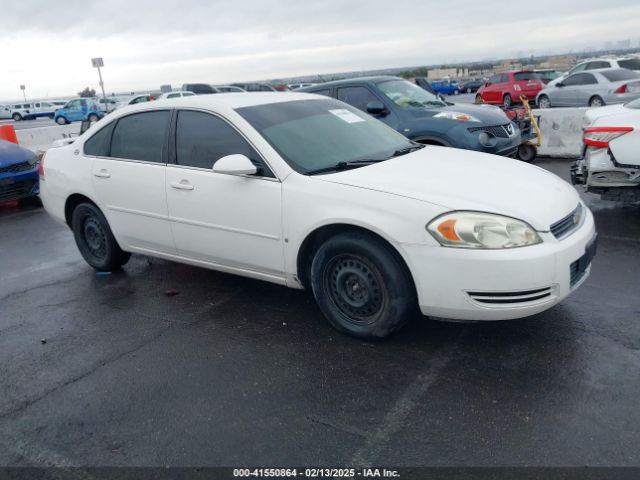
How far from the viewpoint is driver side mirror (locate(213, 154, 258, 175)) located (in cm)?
404

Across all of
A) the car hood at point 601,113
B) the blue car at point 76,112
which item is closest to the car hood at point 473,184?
the car hood at point 601,113

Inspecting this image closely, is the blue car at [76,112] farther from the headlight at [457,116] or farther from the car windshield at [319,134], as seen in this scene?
the car windshield at [319,134]

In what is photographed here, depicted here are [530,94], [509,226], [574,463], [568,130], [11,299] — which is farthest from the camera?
[530,94]

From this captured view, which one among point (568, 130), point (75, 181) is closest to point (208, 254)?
point (75, 181)

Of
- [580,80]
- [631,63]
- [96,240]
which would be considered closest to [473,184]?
[96,240]

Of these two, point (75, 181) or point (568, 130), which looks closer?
point (75, 181)

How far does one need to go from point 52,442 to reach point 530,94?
2664cm

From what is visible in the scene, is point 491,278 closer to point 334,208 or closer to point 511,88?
point 334,208

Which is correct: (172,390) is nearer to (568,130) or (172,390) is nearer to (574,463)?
(574,463)

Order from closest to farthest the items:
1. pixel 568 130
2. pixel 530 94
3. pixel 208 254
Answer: pixel 208 254 < pixel 568 130 < pixel 530 94

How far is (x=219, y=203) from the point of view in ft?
14.5

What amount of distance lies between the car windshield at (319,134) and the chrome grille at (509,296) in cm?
142

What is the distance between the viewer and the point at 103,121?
550 cm

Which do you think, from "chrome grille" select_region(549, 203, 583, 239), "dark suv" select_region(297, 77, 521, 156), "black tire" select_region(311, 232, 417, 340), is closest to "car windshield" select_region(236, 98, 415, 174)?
"black tire" select_region(311, 232, 417, 340)
